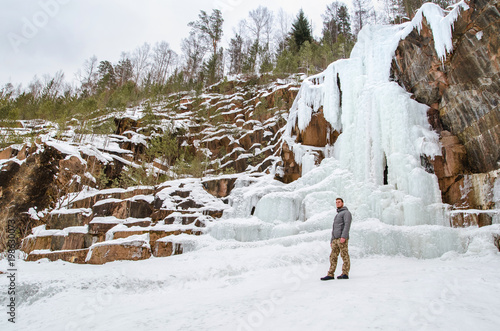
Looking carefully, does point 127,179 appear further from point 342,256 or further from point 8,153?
point 342,256

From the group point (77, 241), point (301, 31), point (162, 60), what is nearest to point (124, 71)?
point (162, 60)

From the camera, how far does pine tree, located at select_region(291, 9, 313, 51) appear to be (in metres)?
33.3

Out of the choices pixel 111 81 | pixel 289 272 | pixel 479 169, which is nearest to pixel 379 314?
pixel 289 272

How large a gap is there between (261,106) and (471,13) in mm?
15340

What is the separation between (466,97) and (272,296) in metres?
10.1

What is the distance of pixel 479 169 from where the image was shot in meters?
9.60

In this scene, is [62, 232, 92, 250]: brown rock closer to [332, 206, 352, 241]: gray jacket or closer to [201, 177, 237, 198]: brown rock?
[201, 177, 237, 198]: brown rock

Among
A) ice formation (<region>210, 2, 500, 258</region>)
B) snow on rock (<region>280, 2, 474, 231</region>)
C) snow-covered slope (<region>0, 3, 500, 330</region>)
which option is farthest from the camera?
snow on rock (<region>280, 2, 474, 231</region>)

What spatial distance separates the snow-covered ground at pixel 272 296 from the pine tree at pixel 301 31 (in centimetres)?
3074

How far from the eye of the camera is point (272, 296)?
4414 millimetres

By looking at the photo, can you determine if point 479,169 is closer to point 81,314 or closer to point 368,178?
point 368,178

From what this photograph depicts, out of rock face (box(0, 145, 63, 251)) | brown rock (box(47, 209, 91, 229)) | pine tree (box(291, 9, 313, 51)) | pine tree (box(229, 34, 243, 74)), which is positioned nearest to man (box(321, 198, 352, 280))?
brown rock (box(47, 209, 91, 229))

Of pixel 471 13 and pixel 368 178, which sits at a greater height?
pixel 471 13

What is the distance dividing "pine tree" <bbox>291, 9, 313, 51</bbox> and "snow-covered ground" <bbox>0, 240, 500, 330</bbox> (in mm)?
30737
